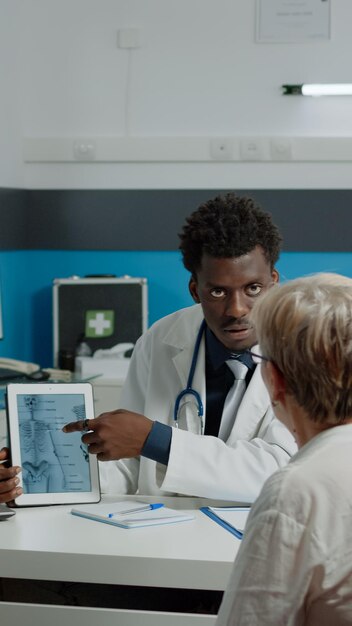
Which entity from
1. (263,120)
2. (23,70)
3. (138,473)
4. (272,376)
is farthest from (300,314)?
(23,70)

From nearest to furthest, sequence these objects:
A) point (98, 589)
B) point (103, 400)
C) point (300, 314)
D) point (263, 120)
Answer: point (300, 314)
point (98, 589)
point (103, 400)
point (263, 120)

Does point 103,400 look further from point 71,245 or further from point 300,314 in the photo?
point 300,314

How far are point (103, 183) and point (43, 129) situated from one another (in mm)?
349

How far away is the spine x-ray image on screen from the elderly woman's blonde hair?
2.60 ft

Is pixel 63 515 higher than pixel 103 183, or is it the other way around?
pixel 103 183

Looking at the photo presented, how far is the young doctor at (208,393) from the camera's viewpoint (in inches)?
74.3

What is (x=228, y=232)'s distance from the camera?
2.10 m

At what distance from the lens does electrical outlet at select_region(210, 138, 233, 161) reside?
4.12 m

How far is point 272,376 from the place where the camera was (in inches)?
47.7

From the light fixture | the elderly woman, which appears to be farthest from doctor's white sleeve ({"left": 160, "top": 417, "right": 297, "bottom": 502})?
the light fixture

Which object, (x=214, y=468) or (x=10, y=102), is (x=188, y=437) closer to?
(x=214, y=468)

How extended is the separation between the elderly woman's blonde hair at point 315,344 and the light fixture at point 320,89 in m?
3.00

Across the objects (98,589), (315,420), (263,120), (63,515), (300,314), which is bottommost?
(98,589)

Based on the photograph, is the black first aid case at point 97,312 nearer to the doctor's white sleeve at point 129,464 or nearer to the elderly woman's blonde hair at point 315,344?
the doctor's white sleeve at point 129,464
